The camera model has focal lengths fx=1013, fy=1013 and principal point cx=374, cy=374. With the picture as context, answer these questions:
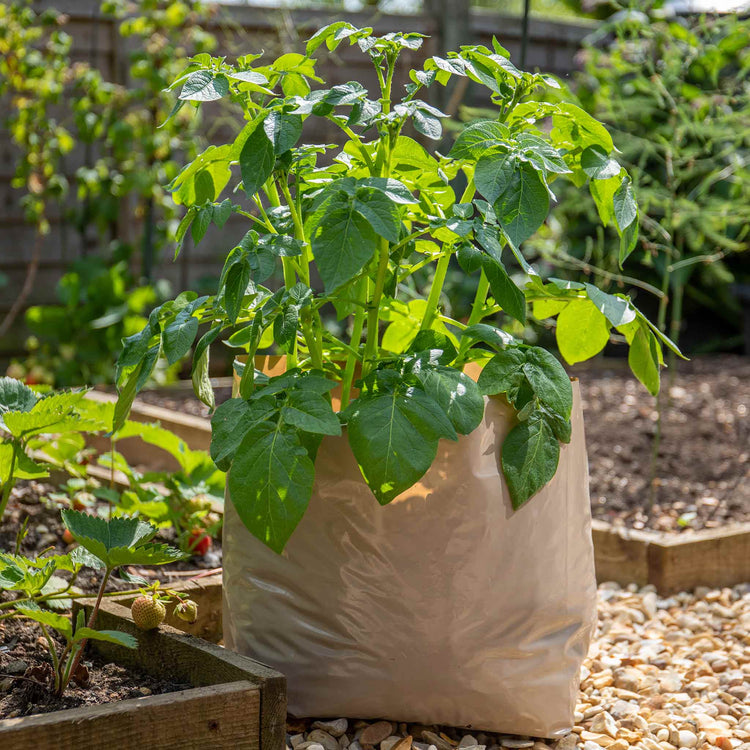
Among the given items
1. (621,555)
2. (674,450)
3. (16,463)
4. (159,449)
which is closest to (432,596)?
(16,463)

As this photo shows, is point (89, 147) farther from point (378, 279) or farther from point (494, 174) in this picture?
point (494, 174)

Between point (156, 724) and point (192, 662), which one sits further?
point (192, 662)

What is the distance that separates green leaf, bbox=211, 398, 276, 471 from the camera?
126cm

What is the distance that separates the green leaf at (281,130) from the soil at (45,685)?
712 millimetres

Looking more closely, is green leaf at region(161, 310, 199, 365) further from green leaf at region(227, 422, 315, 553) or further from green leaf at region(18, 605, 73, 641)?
green leaf at region(18, 605, 73, 641)

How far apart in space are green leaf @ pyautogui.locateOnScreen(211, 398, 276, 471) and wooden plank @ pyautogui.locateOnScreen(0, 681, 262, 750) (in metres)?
0.29

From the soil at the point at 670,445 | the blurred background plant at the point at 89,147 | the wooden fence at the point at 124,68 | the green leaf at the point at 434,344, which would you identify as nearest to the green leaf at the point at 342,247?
the green leaf at the point at 434,344

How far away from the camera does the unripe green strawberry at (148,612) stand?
138 cm

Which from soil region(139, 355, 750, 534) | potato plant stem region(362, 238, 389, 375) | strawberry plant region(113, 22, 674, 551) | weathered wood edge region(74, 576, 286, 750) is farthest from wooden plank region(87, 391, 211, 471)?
potato plant stem region(362, 238, 389, 375)

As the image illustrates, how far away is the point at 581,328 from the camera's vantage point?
151 cm

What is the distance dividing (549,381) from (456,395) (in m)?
0.15

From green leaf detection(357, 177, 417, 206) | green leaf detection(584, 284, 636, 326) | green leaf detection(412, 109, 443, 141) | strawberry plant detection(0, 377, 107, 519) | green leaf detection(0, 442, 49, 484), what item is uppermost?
green leaf detection(412, 109, 443, 141)

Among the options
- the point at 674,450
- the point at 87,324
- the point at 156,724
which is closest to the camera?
the point at 156,724

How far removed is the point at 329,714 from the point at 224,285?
61cm
